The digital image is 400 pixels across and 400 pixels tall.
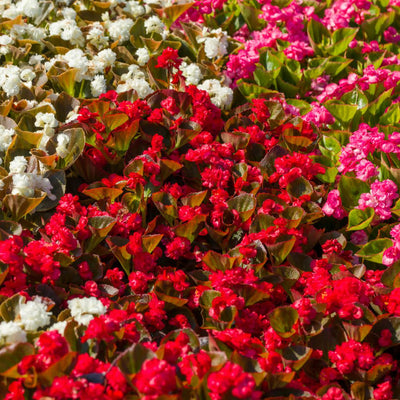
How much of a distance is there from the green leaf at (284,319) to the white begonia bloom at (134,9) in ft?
9.26

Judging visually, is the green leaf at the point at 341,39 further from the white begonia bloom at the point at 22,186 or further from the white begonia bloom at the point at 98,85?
the white begonia bloom at the point at 22,186

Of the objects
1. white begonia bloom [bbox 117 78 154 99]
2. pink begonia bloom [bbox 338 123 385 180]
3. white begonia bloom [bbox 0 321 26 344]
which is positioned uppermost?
white begonia bloom [bbox 117 78 154 99]

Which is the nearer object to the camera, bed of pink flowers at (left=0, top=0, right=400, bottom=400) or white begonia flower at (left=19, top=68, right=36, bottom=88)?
bed of pink flowers at (left=0, top=0, right=400, bottom=400)

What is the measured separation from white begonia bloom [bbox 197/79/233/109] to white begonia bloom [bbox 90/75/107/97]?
1.81ft

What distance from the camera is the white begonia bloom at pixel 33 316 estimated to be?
7.55 feet

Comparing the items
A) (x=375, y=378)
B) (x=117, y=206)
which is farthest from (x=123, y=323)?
(x=375, y=378)

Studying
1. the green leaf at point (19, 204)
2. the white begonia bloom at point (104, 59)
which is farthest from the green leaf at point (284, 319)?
the white begonia bloom at point (104, 59)

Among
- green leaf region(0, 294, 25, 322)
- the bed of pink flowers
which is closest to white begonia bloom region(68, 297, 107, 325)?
the bed of pink flowers

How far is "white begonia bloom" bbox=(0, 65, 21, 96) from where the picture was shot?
3578mm

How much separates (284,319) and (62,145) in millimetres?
1367

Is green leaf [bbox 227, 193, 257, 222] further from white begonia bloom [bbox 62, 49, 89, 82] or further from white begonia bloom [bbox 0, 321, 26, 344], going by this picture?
white begonia bloom [bbox 62, 49, 89, 82]

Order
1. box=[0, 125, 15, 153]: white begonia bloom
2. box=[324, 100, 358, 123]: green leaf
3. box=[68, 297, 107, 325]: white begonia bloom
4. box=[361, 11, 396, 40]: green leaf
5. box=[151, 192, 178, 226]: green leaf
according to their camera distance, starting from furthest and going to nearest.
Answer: box=[361, 11, 396, 40]: green leaf
box=[324, 100, 358, 123]: green leaf
box=[0, 125, 15, 153]: white begonia bloom
box=[151, 192, 178, 226]: green leaf
box=[68, 297, 107, 325]: white begonia bloom

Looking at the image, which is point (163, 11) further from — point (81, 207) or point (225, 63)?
point (81, 207)

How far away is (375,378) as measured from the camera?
95.2 inches
